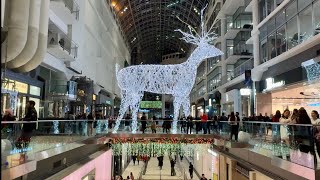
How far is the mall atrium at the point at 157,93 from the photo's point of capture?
26.2ft

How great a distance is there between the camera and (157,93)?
18984 mm

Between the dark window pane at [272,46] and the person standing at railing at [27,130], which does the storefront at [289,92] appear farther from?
the person standing at railing at [27,130]

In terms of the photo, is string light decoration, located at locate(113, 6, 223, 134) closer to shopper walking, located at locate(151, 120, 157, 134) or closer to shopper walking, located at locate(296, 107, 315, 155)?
shopper walking, located at locate(151, 120, 157, 134)

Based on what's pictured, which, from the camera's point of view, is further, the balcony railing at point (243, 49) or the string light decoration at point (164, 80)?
the balcony railing at point (243, 49)

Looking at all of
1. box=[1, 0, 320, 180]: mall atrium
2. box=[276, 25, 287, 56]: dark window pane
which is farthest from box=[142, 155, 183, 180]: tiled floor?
box=[276, 25, 287, 56]: dark window pane

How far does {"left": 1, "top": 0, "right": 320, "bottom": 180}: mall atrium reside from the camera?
7.98 meters

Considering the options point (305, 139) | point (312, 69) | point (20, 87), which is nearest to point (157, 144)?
point (20, 87)

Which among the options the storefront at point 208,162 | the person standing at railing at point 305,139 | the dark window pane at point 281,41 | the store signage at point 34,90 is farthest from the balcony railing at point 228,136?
the dark window pane at point 281,41

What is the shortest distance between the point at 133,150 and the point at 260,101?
888 centimetres

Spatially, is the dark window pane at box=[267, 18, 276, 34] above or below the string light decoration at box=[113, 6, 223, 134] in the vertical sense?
above

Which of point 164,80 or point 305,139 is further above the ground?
point 164,80

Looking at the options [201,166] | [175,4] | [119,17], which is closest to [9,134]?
[201,166]

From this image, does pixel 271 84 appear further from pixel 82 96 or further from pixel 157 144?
pixel 82 96

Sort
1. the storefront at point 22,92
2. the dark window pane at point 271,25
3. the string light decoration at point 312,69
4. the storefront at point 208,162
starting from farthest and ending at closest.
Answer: the storefront at point 208,162 < the dark window pane at point 271,25 < the storefront at point 22,92 < the string light decoration at point 312,69
